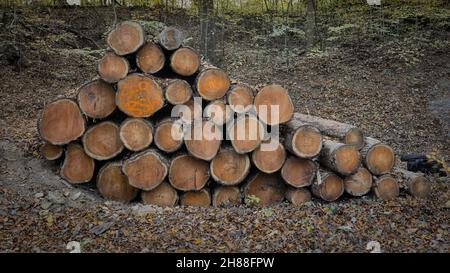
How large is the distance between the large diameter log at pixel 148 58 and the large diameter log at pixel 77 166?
153 centimetres

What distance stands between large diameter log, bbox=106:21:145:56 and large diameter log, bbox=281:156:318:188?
269 centimetres

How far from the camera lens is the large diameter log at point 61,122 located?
18.7ft

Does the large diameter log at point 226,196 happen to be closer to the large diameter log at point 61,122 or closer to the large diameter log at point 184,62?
the large diameter log at point 184,62

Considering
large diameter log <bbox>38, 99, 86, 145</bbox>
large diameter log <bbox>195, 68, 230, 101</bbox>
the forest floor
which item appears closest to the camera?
→ the forest floor

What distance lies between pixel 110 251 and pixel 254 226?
65.8 inches

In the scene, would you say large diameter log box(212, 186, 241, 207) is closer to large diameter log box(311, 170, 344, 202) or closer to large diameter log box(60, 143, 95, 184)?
large diameter log box(311, 170, 344, 202)

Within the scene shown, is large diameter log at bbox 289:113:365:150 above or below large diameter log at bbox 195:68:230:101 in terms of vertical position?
below

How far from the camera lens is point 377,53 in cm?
1373

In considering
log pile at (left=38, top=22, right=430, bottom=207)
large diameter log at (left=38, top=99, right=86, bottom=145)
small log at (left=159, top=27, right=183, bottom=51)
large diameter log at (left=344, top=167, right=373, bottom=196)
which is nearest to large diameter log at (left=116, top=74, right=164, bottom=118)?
log pile at (left=38, top=22, right=430, bottom=207)

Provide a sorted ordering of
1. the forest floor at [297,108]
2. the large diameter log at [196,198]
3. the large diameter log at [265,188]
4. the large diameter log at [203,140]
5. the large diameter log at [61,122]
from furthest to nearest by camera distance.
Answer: the large diameter log at [265,188] → the large diameter log at [196,198] → the large diameter log at [61,122] → the large diameter log at [203,140] → the forest floor at [297,108]

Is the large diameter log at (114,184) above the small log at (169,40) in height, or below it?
below

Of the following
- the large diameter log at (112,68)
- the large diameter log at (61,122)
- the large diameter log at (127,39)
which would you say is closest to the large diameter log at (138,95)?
the large diameter log at (112,68)

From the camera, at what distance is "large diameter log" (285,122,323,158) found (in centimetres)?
555
